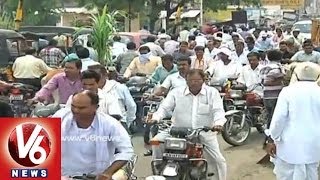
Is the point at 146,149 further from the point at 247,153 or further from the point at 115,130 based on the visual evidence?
the point at 115,130

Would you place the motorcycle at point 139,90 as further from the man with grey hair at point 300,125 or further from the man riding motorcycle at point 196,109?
the man with grey hair at point 300,125

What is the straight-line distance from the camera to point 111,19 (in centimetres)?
1288

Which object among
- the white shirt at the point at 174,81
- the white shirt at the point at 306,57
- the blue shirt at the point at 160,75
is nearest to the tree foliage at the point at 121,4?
the blue shirt at the point at 160,75

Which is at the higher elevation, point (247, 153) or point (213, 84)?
point (213, 84)

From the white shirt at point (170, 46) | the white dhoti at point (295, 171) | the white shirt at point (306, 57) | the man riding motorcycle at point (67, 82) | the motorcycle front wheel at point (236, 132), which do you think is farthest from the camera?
the white shirt at point (170, 46)

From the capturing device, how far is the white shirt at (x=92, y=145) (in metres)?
5.23

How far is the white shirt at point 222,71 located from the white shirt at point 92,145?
7466mm

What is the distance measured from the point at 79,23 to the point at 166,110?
1554cm

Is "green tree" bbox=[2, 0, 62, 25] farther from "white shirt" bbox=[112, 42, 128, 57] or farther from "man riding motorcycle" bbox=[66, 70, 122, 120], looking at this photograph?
"man riding motorcycle" bbox=[66, 70, 122, 120]

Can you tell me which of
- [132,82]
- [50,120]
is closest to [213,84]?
[132,82]

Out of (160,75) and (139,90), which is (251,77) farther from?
(139,90)

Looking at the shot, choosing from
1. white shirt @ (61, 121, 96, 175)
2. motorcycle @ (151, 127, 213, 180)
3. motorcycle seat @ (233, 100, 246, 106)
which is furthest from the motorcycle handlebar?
motorcycle seat @ (233, 100, 246, 106)

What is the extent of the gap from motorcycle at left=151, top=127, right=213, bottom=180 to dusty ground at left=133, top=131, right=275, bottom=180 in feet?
5.95

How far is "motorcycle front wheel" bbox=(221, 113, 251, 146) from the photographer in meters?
11.3
